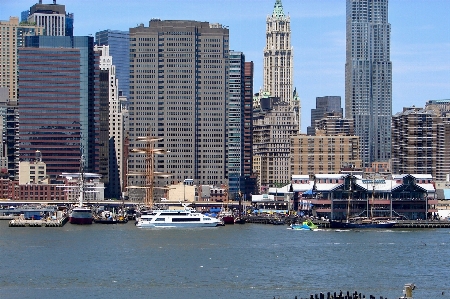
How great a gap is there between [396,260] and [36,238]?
52159 mm

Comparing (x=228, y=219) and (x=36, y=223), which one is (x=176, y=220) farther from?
(x=36, y=223)

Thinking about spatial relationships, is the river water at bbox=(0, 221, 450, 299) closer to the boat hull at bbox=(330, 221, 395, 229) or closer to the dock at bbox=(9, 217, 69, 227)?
the boat hull at bbox=(330, 221, 395, 229)

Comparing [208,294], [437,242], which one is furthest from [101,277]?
[437,242]

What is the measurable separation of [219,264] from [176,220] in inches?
2813

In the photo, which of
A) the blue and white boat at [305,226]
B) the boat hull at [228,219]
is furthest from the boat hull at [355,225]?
the boat hull at [228,219]

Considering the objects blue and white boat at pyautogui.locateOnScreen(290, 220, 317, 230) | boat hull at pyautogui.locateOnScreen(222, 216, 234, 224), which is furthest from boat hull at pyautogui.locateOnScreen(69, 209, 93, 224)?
blue and white boat at pyautogui.locateOnScreen(290, 220, 317, 230)

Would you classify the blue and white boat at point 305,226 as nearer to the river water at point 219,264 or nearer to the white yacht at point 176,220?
the river water at point 219,264

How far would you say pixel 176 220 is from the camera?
18212cm

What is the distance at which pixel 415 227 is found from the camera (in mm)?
183750

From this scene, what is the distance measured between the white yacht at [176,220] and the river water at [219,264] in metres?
17.1

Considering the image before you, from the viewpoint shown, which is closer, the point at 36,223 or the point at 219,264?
the point at 219,264

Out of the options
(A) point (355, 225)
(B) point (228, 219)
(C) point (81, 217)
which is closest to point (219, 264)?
(A) point (355, 225)

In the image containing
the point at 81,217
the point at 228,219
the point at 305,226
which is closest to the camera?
the point at 305,226

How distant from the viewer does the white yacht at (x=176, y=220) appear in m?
182
